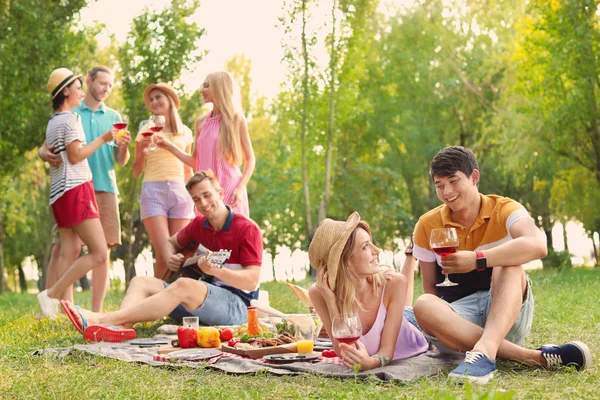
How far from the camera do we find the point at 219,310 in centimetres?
744

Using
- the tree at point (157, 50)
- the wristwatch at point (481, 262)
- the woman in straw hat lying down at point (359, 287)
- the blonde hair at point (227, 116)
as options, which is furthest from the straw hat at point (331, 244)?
the tree at point (157, 50)

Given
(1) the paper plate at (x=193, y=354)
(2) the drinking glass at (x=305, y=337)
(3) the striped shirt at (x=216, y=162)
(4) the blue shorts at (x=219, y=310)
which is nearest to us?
(2) the drinking glass at (x=305, y=337)

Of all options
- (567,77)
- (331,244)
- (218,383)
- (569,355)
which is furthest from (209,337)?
(567,77)

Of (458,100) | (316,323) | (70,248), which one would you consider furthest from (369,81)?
(316,323)

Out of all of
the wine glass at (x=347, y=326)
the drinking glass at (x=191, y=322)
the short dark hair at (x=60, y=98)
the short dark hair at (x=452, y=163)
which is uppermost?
the short dark hair at (x=60, y=98)

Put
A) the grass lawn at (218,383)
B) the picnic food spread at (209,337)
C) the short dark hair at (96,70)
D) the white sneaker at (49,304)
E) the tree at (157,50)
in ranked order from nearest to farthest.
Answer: the grass lawn at (218,383) < the picnic food spread at (209,337) < the white sneaker at (49,304) < the short dark hair at (96,70) < the tree at (157,50)

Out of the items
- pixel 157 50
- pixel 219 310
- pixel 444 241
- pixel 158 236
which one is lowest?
pixel 219 310

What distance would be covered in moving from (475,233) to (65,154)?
203 inches

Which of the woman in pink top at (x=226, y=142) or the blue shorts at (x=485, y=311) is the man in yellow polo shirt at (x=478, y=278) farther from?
the woman in pink top at (x=226, y=142)

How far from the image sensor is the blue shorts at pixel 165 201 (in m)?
9.07

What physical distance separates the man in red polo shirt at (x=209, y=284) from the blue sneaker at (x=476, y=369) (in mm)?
2933

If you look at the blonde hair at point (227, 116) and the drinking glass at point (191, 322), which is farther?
the blonde hair at point (227, 116)

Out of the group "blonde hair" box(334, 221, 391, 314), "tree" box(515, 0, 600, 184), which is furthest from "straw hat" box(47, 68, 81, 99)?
"tree" box(515, 0, 600, 184)

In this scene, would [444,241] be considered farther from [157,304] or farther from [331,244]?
[157,304]
